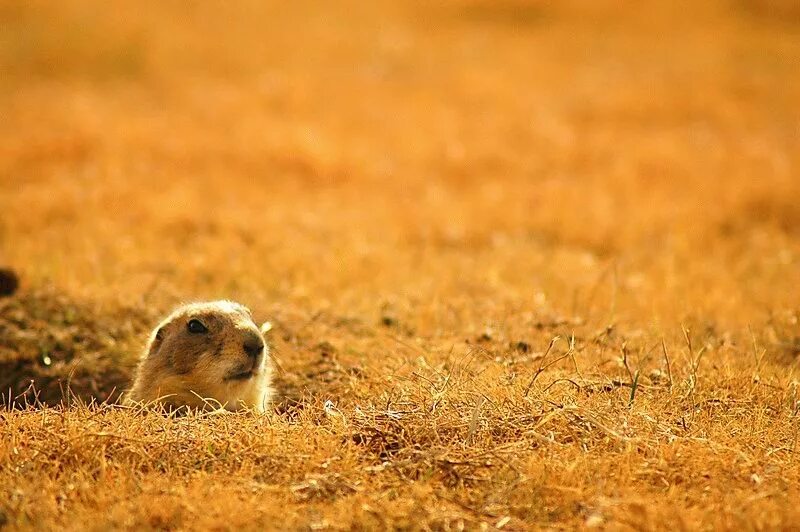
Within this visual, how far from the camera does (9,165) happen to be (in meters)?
13.9

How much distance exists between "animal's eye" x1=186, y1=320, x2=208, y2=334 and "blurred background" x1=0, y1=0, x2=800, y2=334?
6.37 feet

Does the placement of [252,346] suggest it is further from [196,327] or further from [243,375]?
[196,327]

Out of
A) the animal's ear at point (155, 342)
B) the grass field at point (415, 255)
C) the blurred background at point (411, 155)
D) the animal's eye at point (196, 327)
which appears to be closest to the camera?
the grass field at point (415, 255)

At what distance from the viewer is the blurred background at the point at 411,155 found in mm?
9055

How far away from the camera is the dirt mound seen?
6781mm

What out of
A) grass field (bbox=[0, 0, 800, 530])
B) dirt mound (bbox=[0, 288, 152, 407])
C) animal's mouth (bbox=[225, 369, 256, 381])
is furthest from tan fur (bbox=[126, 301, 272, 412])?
dirt mound (bbox=[0, 288, 152, 407])

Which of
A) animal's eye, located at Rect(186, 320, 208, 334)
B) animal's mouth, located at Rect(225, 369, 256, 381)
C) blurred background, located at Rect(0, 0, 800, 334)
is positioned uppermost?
animal's eye, located at Rect(186, 320, 208, 334)

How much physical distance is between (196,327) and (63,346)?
1.78 meters

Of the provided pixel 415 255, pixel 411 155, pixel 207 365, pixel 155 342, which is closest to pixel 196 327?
pixel 207 365

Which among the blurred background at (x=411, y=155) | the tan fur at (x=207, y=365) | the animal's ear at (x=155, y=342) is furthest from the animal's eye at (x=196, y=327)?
the blurred background at (x=411, y=155)

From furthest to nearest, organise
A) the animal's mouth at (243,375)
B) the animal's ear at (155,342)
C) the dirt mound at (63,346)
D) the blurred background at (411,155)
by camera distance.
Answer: the blurred background at (411,155) → the dirt mound at (63,346) → the animal's ear at (155,342) → the animal's mouth at (243,375)

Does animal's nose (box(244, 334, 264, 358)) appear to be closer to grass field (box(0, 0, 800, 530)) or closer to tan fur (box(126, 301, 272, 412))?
tan fur (box(126, 301, 272, 412))

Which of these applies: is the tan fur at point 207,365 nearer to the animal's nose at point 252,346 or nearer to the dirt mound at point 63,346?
the animal's nose at point 252,346

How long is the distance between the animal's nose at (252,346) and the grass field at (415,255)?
40cm
